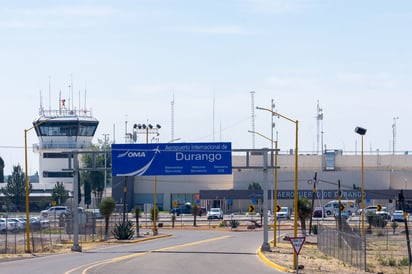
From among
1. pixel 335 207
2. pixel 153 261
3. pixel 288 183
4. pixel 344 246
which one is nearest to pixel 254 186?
pixel 288 183

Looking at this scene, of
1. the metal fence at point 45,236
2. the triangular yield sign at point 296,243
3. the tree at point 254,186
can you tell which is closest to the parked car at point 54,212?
the metal fence at point 45,236

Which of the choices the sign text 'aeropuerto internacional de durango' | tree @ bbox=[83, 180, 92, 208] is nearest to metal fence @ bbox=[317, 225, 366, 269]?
the sign text 'aeropuerto internacional de durango'

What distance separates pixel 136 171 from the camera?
1984 inches

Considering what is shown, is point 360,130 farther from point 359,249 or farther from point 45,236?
point 45,236

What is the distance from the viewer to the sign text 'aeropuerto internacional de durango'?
49.8 m

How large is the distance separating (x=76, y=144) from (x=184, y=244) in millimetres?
66875

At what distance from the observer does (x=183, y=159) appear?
49.8 meters

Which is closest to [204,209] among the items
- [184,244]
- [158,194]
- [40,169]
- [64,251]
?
[158,194]

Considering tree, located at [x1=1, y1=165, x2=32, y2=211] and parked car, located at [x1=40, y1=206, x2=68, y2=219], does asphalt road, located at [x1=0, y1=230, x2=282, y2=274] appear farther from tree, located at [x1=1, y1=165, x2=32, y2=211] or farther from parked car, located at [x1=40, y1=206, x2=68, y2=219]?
tree, located at [x1=1, y1=165, x2=32, y2=211]

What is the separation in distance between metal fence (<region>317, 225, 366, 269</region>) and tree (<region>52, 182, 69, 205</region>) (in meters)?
65.4

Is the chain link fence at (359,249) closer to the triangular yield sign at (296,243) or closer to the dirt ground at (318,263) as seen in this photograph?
the dirt ground at (318,263)

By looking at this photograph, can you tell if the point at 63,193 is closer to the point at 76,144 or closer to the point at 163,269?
the point at 76,144

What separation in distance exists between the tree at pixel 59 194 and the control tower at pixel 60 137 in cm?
446

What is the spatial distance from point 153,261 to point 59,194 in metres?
74.2
